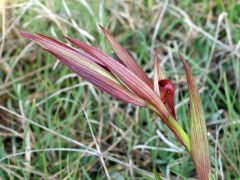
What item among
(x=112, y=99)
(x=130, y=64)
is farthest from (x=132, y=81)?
(x=112, y=99)

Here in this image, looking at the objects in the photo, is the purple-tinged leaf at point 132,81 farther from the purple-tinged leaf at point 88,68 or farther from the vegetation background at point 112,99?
the vegetation background at point 112,99

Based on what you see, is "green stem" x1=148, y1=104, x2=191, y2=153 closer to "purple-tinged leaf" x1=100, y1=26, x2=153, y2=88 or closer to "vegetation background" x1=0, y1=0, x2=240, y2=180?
"purple-tinged leaf" x1=100, y1=26, x2=153, y2=88

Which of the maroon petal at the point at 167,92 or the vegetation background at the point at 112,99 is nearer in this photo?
the maroon petal at the point at 167,92

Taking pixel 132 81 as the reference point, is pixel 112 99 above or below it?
below

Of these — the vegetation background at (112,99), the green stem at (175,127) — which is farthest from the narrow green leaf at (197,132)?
the vegetation background at (112,99)

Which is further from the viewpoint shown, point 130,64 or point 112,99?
point 112,99

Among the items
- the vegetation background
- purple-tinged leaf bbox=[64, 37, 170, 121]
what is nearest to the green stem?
purple-tinged leaf bbox=[64, 37, 170, 121]

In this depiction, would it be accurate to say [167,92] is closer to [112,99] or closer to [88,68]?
[88,68]

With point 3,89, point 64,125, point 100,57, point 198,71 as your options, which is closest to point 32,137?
point 64,125
